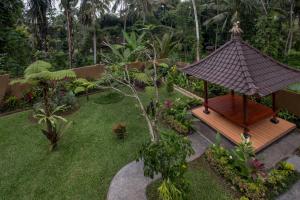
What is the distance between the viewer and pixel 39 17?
14.2m

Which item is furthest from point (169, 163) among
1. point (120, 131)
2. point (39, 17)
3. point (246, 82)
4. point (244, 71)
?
point (39, 17)

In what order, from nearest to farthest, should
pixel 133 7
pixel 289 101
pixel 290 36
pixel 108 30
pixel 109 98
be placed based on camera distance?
pixel 289 101 < pixel 109 98 < pixel 290 36 < pixel 133 7 < pixel 108 30

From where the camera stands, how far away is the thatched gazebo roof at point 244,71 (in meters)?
6.10

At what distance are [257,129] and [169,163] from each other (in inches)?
178

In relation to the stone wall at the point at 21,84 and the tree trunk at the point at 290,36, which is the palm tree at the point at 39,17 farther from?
the tree trunk at the point at 290,36

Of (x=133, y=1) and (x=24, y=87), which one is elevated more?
(x=133, y=1)

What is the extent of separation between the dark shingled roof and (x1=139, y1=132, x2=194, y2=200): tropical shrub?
2.65 metres

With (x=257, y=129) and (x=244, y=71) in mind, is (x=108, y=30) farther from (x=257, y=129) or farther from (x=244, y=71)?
(x=257, y=129)

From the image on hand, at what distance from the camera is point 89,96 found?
462 inches

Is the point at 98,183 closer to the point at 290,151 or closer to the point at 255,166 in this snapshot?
the point at 255,166

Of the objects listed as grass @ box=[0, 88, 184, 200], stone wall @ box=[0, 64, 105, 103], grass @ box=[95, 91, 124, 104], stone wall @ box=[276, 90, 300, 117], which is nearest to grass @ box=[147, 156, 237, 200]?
grass @ box=[0, 88, 184, 200]

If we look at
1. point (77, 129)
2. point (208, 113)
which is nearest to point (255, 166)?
point (208, 113)

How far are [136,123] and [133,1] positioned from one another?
17625 millimetres

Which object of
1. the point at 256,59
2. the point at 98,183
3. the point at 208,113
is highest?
the point at 256,59
